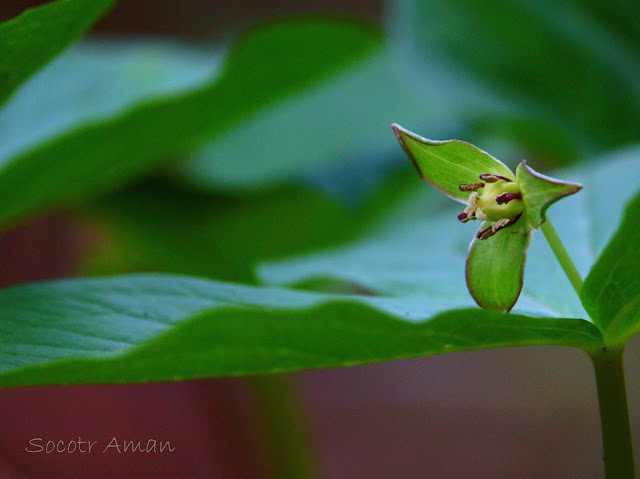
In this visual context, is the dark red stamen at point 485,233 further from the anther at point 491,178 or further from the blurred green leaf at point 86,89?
the blurred green leaf at point 86,89

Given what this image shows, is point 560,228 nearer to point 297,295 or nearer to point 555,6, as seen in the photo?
point 297,295

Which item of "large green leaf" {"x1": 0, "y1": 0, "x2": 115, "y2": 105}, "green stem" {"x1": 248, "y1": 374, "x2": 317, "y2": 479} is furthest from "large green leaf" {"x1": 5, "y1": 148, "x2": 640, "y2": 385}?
"green stem" {"x1": 248, "y1": 374, "x2": 317, "y2": 479}

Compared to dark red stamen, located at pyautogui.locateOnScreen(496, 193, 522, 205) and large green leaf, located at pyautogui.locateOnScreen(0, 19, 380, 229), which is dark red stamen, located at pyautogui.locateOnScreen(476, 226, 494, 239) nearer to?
dark red stamen, located at pyautogui.locateOnScreen(496, 193, 522, 205)

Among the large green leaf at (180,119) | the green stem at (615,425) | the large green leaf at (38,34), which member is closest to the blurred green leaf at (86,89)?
the large green leaf at (180,119)

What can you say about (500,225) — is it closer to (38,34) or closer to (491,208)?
(491,208)

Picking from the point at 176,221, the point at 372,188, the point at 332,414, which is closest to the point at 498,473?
the point at 332,414

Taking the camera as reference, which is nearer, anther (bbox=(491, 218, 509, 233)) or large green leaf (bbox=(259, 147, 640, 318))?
anther (bbox=(491, 218, 509, 233))
